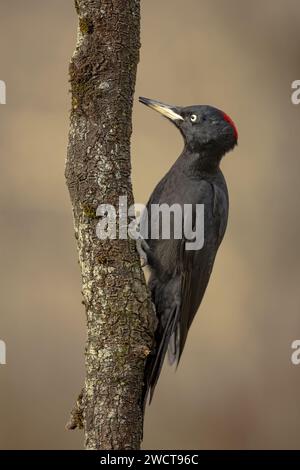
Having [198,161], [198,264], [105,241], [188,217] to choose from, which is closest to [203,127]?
[198,161]

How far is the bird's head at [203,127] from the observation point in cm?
367

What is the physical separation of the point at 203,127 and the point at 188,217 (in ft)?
1.34

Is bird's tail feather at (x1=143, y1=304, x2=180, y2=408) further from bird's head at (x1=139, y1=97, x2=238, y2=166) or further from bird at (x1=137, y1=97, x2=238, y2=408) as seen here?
bird's head at (x1=139, y1=97, x2=238, y2=166)

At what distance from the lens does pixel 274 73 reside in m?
6.13

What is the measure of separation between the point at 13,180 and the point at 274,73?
2.07 meters

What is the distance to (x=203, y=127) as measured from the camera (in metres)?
3.68

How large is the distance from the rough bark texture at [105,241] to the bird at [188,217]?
628 mm

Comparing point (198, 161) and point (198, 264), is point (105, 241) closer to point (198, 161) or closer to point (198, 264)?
point (198, 264)

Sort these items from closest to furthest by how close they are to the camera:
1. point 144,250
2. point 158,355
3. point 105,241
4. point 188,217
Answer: point 105,241, point 158,355, point 144,250, point 188,217

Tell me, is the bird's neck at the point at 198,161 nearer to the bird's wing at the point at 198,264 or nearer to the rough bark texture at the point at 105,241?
the bird's wing at the point at 198,264

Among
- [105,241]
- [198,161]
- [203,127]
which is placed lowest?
[105,241]

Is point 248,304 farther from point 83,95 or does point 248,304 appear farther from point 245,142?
point 83,95

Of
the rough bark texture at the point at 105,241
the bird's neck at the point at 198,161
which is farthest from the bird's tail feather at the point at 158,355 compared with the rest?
the bird's neck at the point at 198,161

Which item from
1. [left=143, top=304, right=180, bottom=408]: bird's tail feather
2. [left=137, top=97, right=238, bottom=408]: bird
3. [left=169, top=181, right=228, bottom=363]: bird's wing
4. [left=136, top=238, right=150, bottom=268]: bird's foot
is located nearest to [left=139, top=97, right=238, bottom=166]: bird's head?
[left=137, top=97, right=238, bottom=408]: bird
